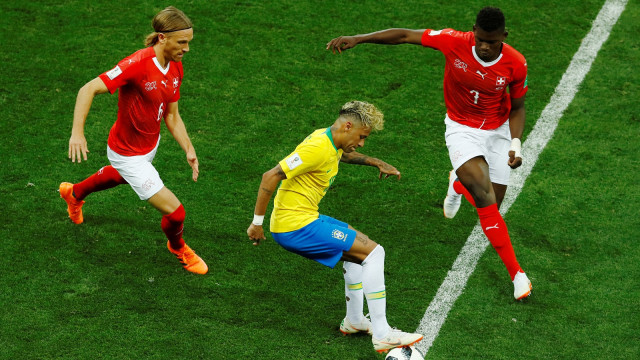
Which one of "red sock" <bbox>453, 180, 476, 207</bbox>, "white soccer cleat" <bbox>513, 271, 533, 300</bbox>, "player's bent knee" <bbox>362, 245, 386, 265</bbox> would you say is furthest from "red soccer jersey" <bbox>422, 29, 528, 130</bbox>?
"player's bent knee" <bbox>362, 245, 386, 265</bbox>

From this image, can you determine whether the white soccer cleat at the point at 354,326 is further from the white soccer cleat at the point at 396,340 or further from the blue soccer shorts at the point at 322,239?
the blue soccer shorts at the point at 322,239

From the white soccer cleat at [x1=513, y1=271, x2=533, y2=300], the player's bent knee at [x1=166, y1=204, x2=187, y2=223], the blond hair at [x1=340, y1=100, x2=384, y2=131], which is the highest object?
the blond hair at [x1=340, y1=100, x2=384, y2=131]

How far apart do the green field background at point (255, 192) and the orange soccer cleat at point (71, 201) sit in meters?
0.16

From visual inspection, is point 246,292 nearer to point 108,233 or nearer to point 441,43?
point 108,233

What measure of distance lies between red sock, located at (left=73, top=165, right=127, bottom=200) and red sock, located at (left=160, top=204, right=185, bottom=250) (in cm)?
70

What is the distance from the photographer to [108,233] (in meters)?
7.25

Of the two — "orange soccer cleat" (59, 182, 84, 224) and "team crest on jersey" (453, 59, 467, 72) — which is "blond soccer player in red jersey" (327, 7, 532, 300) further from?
"orange soccer cleat" (59, 182, 84, 224)

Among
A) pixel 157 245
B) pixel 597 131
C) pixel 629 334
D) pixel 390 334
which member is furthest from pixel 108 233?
pixel 597 131

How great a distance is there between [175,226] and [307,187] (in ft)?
4.54

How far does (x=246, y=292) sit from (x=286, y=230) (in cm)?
103

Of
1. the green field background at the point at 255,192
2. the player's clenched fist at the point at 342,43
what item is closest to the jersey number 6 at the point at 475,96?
the player's clenched fist at the point at 342,43

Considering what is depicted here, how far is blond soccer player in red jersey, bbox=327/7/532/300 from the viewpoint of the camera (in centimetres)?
655

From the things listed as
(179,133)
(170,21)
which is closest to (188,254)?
(179,133)

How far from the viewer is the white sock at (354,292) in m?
5.98
